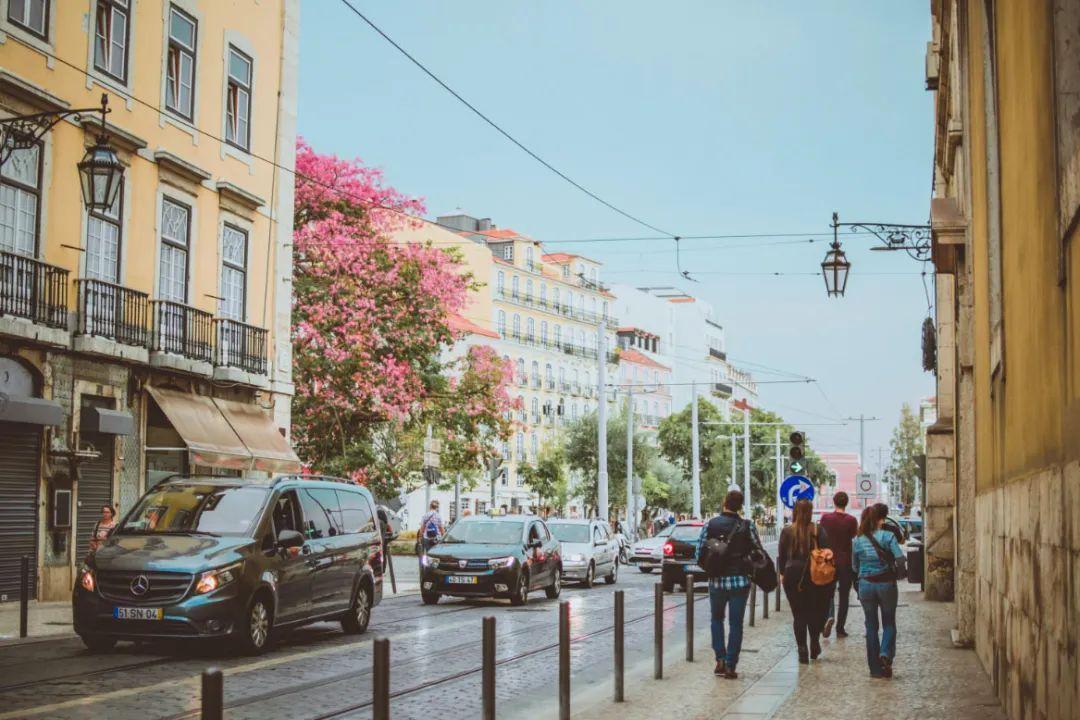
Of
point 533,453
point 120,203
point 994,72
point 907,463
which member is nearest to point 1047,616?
point 994,72

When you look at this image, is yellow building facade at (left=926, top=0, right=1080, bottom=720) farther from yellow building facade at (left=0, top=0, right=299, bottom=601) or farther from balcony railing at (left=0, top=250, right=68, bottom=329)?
yellow building facade at (left=0, top=0, right=299, bottom=601)

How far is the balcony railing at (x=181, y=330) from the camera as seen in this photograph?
83.9 ft

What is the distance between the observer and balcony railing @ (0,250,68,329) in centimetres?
2105

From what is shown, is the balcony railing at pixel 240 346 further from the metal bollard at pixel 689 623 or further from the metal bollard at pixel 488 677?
the metal bollard at pixel 488 677

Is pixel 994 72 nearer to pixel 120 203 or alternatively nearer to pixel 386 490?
pixel 120 203

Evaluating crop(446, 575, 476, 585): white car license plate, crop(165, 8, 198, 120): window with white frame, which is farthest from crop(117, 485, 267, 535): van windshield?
crop(165, 8, 198, 120): window with white frame

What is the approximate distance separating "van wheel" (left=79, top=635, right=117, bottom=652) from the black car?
9.31m

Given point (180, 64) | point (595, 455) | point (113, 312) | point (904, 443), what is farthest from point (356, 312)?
point (904, 443)

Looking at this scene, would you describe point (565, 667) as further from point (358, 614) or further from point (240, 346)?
point (240, 346)

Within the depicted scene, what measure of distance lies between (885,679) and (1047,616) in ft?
22.6

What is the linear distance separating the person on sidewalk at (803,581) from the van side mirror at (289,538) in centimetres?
549

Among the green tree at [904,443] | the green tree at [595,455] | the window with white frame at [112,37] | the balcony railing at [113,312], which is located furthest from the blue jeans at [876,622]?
the green tree at [904,443]

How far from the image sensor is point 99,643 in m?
15.2

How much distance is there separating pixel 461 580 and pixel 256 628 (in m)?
9.12
